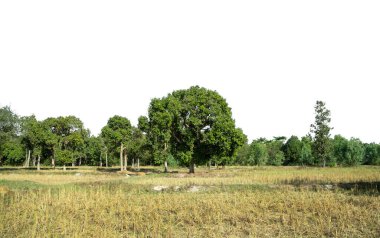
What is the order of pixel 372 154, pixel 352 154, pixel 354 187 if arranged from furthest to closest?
pixel 372 154
pixel 352 154
pixel 354 187

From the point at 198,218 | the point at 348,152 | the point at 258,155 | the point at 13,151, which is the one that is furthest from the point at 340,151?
the point at 13,151

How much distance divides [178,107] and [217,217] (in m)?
40.0

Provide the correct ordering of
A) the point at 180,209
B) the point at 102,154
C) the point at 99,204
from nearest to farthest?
the point at 180,209
the point at 99,204
the point at 102,154

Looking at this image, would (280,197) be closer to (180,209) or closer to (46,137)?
(180,209)

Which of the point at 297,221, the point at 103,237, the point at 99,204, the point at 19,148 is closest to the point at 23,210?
the point at 99,204

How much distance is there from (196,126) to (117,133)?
25.9 meters

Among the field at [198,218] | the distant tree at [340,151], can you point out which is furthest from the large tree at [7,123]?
the distant tree at [340,151]

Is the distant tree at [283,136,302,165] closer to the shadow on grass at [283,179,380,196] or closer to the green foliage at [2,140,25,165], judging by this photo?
the green foliage at [2,140,25,165]

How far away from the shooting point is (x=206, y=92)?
5303 cm

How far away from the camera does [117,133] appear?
229 ft

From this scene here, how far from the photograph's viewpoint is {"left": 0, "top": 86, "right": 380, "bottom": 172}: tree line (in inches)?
2024

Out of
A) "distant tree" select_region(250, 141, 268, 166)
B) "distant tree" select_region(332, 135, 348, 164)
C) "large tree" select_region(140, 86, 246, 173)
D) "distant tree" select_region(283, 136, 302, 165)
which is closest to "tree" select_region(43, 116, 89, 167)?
"large tree" select_region(140, 86, 246, 173)

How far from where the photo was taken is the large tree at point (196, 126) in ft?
165

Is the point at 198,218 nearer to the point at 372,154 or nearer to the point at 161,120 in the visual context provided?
the point at 161,120
